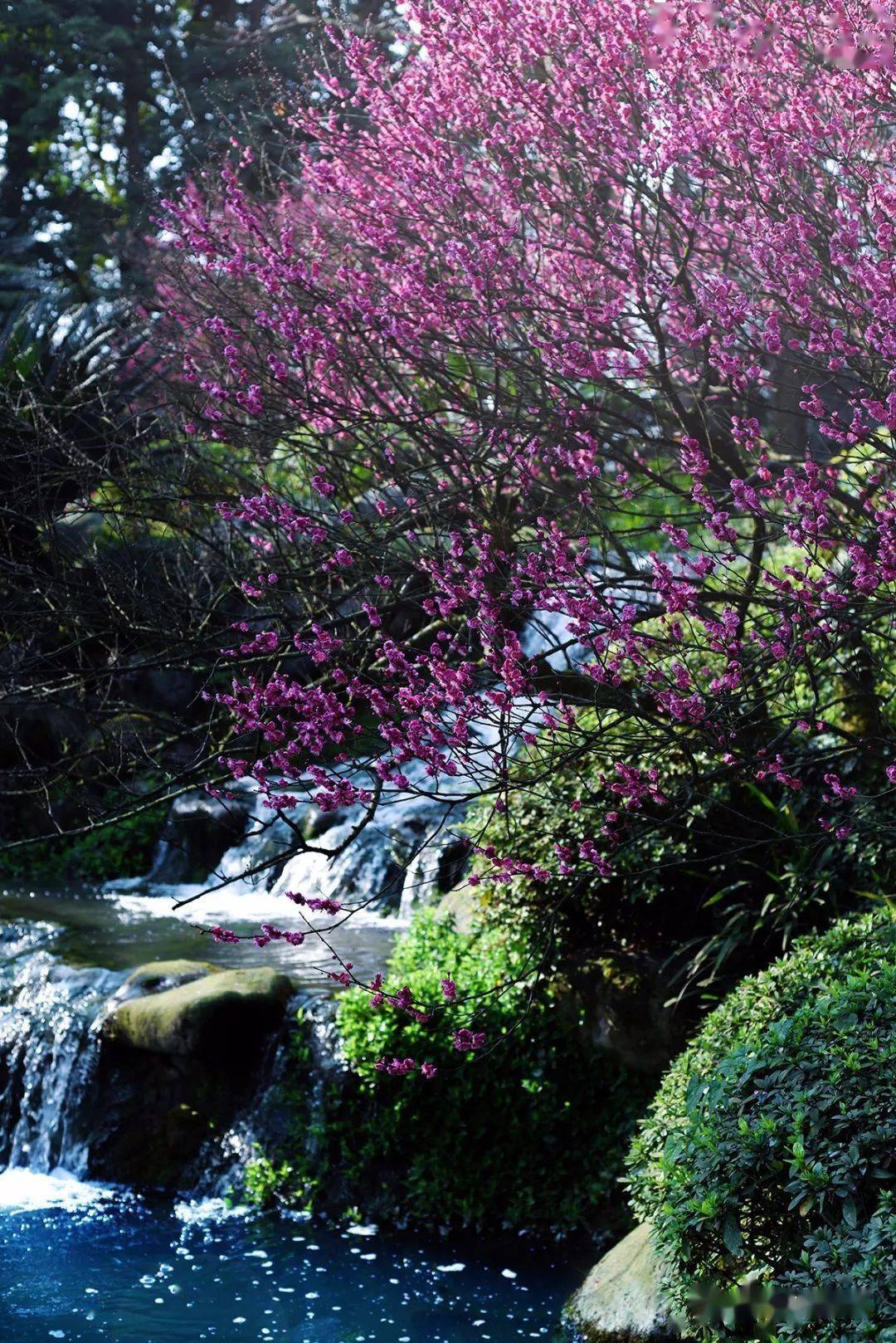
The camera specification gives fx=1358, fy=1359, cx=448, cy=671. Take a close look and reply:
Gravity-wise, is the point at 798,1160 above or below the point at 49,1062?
above

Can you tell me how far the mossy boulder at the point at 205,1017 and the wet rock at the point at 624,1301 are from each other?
2.65 m

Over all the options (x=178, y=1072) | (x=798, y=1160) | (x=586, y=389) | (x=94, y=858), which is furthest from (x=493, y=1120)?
(x=94, y=858)

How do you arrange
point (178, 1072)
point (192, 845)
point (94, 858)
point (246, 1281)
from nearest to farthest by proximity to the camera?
1. point (246, 1281)
2. point (178, 1072)
3. point (192, 845)
4. point (94, 858)

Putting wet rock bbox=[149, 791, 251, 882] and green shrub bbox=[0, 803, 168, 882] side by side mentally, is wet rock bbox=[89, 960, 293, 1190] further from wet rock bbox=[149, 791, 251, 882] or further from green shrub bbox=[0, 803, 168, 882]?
green shrub bbox=[0, 803, 168, 882]

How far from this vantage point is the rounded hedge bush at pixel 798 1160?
11.4 ft

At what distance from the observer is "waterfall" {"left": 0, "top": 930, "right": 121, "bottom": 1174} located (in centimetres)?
761

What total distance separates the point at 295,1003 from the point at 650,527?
150 inches

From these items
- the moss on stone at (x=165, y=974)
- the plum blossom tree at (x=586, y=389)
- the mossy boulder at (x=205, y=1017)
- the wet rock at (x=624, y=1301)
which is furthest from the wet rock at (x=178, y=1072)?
the wet rock at (x=624, y=1301)

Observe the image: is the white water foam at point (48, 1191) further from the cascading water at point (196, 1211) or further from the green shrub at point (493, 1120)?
the green shrub at point (493, 1120)

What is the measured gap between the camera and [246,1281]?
602 centimetres

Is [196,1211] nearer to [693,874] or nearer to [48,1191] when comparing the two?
[48,1191]

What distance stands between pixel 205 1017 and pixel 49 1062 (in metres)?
1.18

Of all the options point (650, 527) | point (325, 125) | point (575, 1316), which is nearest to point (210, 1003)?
point (575, 1316)

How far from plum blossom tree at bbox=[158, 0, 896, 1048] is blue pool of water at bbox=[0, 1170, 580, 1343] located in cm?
178
